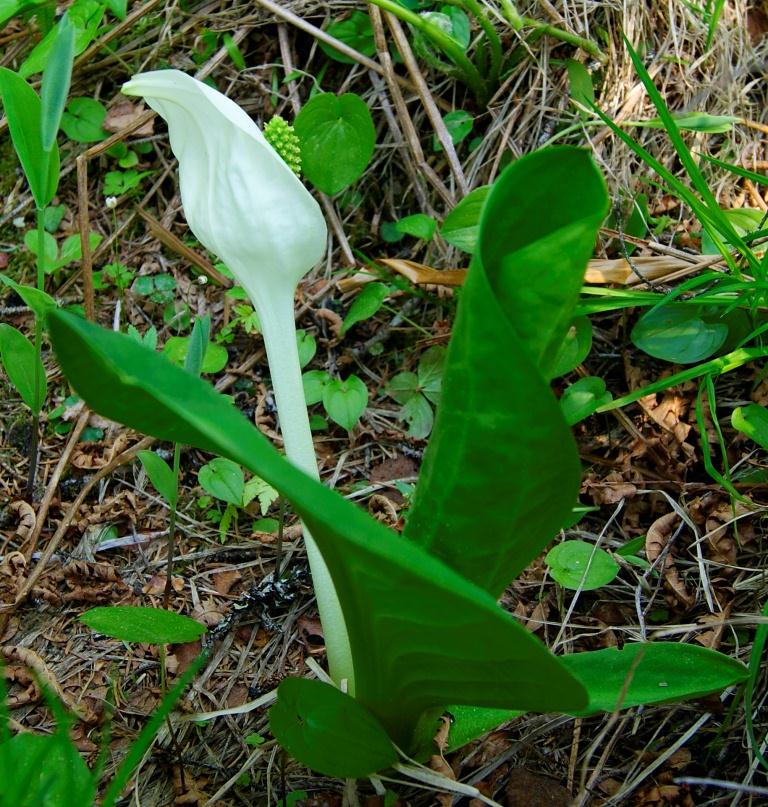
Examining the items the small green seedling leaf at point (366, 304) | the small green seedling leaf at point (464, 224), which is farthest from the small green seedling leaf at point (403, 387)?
the small green seedling leaf at point (464, 224)

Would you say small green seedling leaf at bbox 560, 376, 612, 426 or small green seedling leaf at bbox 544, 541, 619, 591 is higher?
small green seedling leaf at bbox 560, 376, 612, 426

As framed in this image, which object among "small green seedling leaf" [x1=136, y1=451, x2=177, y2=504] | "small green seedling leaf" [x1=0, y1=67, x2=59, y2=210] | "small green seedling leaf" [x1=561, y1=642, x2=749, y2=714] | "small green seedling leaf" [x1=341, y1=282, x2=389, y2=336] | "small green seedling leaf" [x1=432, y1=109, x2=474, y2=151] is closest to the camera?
"small green seedling leaf" [x1=561, y1=642, x2=749, y2=714]

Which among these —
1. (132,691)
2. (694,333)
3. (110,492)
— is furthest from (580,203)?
(110,492)

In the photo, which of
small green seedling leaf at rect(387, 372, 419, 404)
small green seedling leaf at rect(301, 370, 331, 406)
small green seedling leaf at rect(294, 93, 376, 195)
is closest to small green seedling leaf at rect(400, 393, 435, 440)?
small green seedling leaf at rect(387, 372, 419, 404)

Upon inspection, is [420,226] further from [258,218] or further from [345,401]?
[258,218]

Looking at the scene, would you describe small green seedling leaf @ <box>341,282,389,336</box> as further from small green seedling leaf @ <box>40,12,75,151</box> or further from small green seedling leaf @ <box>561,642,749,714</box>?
small green seedling leaf @ <box>561,642,749,714</box>

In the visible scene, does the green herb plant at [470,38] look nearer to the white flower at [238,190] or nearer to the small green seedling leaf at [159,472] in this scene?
the white flower at [238,190]

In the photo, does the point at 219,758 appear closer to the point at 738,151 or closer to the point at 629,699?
the point at 629,699
